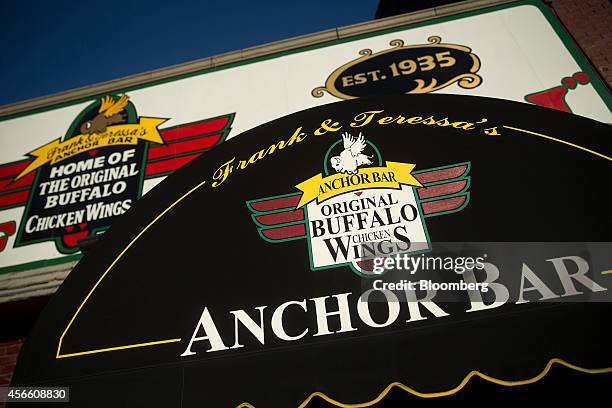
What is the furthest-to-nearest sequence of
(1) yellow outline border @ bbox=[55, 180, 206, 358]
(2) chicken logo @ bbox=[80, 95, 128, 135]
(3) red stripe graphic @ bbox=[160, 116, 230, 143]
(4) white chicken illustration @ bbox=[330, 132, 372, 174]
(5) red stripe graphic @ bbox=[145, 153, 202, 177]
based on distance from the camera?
(2) chicken logo @ bbox=[80, 95, 128, 135]
(3) red stripe graphic @ bbox=[160, 116, 230, 143]
(5) red stripe graphic @ bbox=[145, 153, 202, 177]
(4) white chicken illustration @ bbox=[330, 132, 372, 174]
(1) yellow outline border @ bbox=[55, 180, 206, 358]

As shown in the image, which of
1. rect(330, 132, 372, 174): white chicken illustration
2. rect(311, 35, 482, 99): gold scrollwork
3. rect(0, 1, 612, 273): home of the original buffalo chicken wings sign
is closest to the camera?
rect(330, 132, 372, 174): white chicken illustration

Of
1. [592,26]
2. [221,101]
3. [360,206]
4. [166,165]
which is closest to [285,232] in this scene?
[360,206]

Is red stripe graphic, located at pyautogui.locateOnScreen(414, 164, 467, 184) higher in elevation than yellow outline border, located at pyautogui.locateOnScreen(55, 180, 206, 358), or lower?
higher

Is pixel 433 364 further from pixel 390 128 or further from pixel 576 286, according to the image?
pixel 390 128

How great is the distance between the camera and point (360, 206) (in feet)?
9.66

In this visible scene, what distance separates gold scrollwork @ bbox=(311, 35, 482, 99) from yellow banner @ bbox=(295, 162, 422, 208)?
2.24 meters

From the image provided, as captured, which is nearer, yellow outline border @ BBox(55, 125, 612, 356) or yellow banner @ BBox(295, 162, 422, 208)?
yellow outline border @ BBox(55, 125, 612, 356)

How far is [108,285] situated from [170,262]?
386mm

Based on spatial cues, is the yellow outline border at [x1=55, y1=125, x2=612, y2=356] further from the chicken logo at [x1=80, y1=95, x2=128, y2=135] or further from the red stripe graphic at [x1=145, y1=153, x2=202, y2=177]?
the chicken logo at [x1=80, y1=95, x2=128, y2=135]

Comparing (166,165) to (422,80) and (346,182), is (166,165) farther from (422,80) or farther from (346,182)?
(422,80)

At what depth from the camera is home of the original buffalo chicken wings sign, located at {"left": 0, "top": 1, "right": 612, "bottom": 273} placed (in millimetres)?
4660

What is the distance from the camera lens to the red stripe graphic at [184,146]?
5.03 m

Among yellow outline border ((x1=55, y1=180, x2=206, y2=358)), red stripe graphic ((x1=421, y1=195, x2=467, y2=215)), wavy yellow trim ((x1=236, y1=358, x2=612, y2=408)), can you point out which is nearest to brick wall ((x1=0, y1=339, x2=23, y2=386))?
yellow outline border ((x1=55, y1=180, x2=206, y2=358))

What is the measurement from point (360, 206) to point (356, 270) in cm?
63
